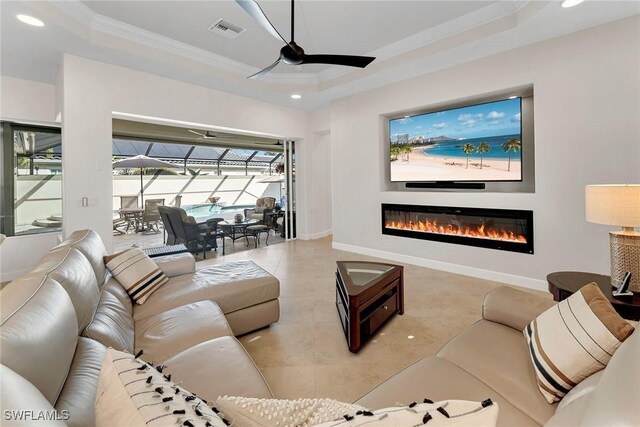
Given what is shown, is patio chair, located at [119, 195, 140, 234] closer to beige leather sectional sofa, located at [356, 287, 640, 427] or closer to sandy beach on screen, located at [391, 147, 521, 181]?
sandy beach on screen, located at [391, 147, 521, 181]

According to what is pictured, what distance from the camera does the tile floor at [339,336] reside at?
1.92 m

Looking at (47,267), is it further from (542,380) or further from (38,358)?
(542,380)

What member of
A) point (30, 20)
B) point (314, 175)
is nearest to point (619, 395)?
point (30, 20)

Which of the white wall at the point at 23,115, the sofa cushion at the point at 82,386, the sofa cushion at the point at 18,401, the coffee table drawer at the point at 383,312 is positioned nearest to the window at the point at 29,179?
the white wall at the point at 23,115

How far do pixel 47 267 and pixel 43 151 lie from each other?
441 cm

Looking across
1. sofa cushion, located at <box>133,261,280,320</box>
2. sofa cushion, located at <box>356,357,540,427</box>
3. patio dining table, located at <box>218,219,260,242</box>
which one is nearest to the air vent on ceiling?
sofa cushion, located at <box>133,261,280,320</box>

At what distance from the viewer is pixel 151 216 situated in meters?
7.25

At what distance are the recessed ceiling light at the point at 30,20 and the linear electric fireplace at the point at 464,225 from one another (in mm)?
4606

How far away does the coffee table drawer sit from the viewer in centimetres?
240

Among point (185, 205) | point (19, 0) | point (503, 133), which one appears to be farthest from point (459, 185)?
point (185, 205)

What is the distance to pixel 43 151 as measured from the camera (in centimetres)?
441

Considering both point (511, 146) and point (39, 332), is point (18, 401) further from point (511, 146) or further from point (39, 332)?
point (511, 146)

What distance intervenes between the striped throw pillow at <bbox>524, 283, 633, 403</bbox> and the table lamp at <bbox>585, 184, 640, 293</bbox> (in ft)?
2.84

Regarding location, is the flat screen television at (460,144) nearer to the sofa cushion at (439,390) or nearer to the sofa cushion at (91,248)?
the sofa cushion at (439,390)
